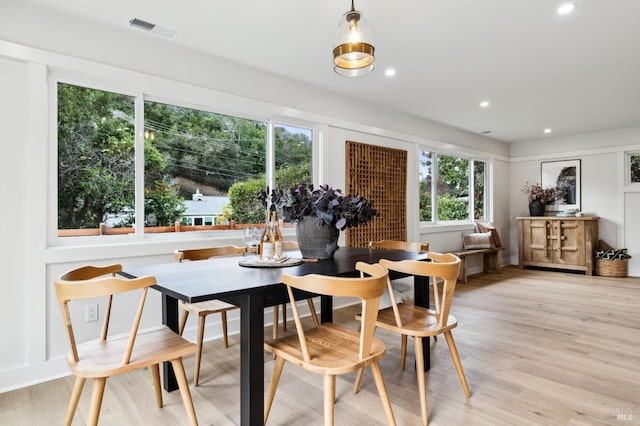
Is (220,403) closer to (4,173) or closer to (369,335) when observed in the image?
(369,335)

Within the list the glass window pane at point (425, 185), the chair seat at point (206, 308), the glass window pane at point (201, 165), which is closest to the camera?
the chair seat at point (206, 308)

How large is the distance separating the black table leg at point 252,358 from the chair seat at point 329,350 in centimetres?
14

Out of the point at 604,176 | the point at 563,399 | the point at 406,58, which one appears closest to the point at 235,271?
the point at 563,399

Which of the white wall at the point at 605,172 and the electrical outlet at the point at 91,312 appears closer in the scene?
the electrical outlet at the point at 91,312

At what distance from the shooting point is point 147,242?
9.69 ft

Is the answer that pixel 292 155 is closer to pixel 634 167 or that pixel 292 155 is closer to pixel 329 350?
pixel 329 350

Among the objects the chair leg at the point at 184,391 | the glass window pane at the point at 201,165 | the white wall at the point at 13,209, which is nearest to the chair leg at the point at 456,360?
the chair leg at the point at 184,391

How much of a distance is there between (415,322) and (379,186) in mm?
2805

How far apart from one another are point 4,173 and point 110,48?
3.70 ft

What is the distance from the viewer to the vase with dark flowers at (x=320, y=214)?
7.37 ft

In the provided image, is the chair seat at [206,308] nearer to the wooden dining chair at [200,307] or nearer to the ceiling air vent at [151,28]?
the wooden dining chair at [200,307]

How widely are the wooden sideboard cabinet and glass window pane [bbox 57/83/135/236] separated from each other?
6414 mm

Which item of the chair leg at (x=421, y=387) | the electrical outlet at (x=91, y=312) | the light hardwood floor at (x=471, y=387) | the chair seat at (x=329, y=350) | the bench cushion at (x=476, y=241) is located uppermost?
the bench cushion at (x=476, y=241)

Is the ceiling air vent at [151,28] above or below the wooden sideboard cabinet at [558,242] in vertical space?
above
